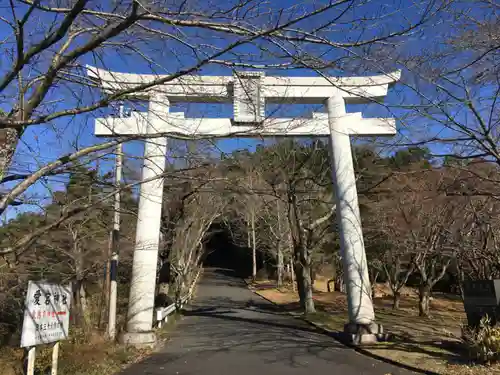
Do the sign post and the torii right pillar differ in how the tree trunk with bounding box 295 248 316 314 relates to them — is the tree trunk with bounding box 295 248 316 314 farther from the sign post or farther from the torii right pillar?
the sign post

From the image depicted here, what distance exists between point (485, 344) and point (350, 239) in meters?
4.64

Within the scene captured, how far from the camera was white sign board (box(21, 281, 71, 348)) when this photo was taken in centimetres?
544

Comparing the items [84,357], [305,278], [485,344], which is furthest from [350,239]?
[305,278]

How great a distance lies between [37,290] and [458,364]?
734 centimetres

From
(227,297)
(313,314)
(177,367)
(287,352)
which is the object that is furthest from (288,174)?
(227,297)

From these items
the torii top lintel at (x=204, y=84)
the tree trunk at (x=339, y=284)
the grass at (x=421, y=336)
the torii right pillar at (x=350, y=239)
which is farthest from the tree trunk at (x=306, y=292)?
Result: the torii top lintel at (x=204, y=84)

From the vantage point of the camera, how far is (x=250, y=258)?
1969 inches

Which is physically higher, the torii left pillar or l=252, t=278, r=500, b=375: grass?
the torii left pillar

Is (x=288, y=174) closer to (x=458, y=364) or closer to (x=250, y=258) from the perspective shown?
(x=458, y=364)

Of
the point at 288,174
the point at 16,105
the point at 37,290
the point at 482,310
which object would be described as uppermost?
the point at 288,174

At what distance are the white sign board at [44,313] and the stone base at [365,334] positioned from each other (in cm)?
739

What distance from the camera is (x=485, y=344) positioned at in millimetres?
7742

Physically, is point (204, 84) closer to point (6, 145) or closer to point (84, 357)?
point (6, 145)

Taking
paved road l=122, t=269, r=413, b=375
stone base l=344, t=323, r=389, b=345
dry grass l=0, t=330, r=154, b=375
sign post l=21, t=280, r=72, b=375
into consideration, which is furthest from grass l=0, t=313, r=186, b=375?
stone base l=344, t=323, r=389, b=345
